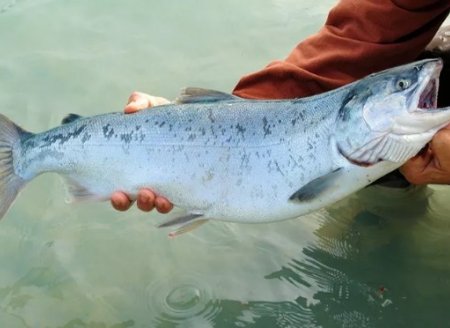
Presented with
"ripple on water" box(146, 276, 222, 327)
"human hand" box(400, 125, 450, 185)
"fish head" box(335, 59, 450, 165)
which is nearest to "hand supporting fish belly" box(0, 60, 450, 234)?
"fish head" box(335, 59, 450, 165)

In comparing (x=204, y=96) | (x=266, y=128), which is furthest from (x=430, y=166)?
(x=204, y=96)

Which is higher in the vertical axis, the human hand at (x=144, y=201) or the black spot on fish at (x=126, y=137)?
the black spot on fish at (x=126, y=137)

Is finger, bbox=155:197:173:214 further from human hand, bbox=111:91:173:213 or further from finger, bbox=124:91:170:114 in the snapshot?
finger, bbox=124:91:170:114

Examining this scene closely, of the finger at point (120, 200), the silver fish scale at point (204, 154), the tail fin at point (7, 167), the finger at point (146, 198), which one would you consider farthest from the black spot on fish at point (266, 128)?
the tail fin at point (7, 167)

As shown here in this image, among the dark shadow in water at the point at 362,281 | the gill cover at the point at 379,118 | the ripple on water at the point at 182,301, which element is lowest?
the ripple on water at the point at 182,301

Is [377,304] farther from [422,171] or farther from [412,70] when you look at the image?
[412,70]

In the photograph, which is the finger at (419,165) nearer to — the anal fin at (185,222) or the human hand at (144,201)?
the anal fin at (185,222)
